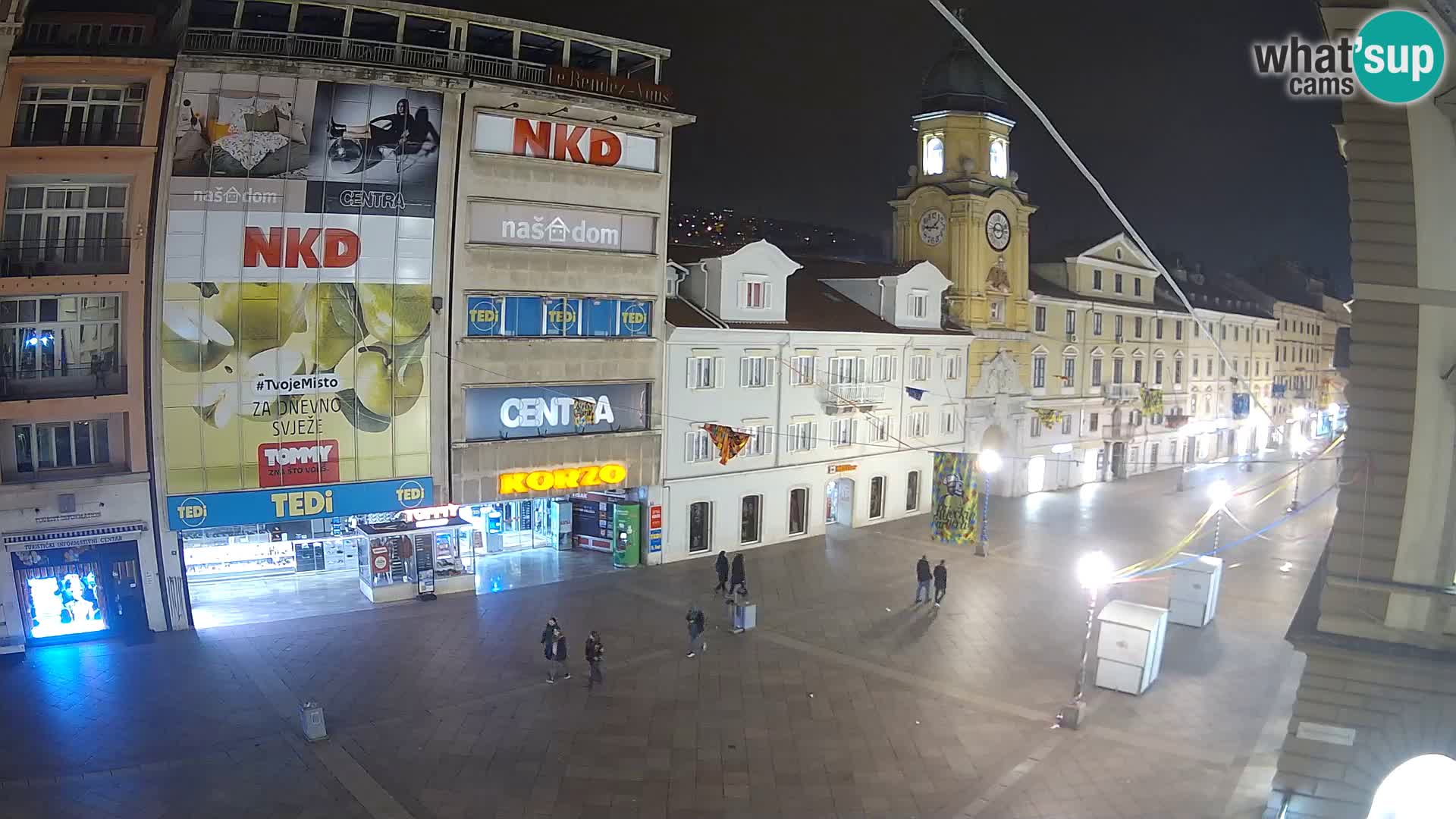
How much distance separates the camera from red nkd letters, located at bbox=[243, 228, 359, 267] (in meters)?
26.8

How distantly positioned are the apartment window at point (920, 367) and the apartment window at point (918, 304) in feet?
5.88

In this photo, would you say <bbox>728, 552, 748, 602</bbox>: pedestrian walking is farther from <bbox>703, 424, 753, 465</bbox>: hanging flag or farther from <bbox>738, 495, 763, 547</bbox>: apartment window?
<bbox>738, 495, 763, 547</bbox>: apartment window

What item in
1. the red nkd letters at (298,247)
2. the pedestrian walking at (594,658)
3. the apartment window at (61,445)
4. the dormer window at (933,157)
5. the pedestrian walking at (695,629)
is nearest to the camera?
the pedestrian walking at (594,658)

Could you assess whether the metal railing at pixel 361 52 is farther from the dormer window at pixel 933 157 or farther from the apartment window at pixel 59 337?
the dormer window at pixel 933 157

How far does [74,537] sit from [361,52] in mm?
15367

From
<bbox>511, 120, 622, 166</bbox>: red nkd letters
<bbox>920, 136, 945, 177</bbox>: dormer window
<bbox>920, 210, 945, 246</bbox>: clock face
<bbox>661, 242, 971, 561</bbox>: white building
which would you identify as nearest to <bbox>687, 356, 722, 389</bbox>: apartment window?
<bbox>661, 242, 971, 561</bbox>: white building

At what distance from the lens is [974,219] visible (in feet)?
152

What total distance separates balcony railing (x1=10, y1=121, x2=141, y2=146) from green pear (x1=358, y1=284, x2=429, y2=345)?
6856 millimetres

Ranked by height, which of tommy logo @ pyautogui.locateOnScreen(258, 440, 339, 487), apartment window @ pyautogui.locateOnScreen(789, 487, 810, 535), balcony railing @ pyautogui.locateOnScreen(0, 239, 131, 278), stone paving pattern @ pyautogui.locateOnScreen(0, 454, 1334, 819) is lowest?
stone paving pattern @ pyautogui.locateOnScreen(0, 454, 1334, 819)

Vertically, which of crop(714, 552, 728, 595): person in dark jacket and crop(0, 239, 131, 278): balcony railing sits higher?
crop(0, 239, 131, 278): balcony railing

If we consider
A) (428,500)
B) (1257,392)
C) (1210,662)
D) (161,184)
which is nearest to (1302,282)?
(1257,392)

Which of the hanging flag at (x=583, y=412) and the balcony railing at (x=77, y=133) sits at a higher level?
the balcony railing at (x=77, y=133)

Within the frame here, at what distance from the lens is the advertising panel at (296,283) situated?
1036 inches

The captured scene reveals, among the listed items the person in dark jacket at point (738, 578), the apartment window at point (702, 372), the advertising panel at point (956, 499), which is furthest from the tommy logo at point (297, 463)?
the advertising panel at point (956, 499)
